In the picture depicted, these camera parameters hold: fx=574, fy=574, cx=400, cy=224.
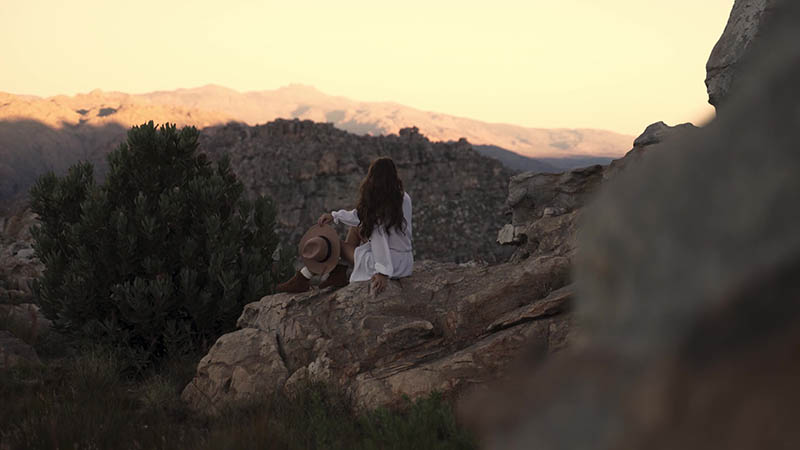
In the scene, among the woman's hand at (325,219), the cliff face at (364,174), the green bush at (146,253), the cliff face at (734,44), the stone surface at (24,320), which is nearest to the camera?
the cliff face at (734,44)

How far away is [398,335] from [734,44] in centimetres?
421

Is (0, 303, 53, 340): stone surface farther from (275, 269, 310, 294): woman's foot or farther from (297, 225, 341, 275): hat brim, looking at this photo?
(297, 225, 341, 275): hat brim

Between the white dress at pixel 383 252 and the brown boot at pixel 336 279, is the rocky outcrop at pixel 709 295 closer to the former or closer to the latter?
the white dress at pixel 383 252

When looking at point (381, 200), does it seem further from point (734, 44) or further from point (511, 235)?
point (734, 44)

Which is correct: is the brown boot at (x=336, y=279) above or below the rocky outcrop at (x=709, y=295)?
below

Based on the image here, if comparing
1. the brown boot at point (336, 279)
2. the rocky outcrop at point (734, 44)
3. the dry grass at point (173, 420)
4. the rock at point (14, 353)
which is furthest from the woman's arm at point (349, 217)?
the rock at point (14, 353)

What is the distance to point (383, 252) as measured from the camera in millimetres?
6535

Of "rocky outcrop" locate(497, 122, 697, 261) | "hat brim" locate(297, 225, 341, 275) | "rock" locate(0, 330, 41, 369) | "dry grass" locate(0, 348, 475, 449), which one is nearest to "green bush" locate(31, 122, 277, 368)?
"rock" locate(0, 330, 41, 369)

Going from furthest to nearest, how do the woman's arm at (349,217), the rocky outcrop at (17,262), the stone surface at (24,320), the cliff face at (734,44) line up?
the rocky outcrop at (17,262) < the stone surface at (24,320) < the woman's arm at (349,217) < the cliff face at (734,44)

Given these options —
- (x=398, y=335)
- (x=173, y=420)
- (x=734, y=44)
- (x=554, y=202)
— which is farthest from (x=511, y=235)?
(x=173, y=420)

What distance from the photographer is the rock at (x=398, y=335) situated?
511 cm

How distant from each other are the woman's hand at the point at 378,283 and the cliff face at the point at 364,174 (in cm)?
2844

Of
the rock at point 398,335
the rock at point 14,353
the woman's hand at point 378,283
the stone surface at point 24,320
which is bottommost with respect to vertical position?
the stone surface at point 24,320

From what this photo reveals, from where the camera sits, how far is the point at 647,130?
639 centimetres
